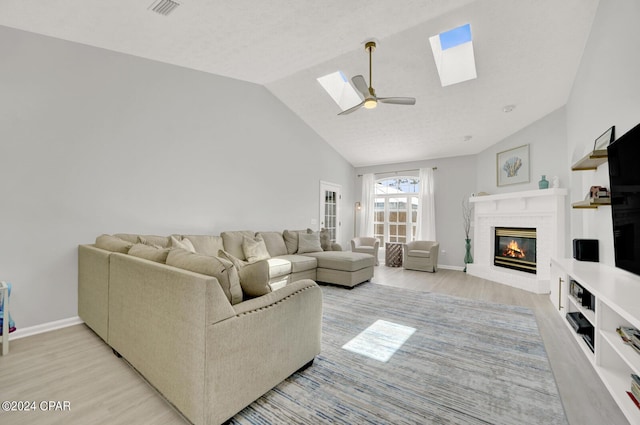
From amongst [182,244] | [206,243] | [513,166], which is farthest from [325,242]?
[513,166]

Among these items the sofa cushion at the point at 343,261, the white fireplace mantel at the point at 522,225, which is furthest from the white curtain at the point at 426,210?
the sofa cushion at the point at 343,261

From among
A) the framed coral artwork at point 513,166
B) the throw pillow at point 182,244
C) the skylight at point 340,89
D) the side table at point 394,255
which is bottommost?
the side table at point 394,255

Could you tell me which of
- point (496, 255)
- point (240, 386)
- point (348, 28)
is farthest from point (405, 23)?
point (496, 255)

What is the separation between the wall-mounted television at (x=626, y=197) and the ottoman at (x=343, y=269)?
2998mm

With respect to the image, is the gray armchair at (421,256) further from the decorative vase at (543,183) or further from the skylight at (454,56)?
the skylight at (454,56)

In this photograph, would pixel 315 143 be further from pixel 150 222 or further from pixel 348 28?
pixel 150 222

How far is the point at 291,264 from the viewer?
13.9 feet

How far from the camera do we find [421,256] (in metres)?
6.11

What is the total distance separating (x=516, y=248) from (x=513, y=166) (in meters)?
1.61

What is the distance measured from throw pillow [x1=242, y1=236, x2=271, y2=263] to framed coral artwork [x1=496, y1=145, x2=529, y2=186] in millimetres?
4953

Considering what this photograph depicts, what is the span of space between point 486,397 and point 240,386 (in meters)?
1.60

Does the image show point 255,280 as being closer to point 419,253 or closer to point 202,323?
point 202,323

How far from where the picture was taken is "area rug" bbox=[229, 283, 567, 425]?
5.32ft

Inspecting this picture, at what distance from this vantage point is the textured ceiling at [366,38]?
8.86ft
